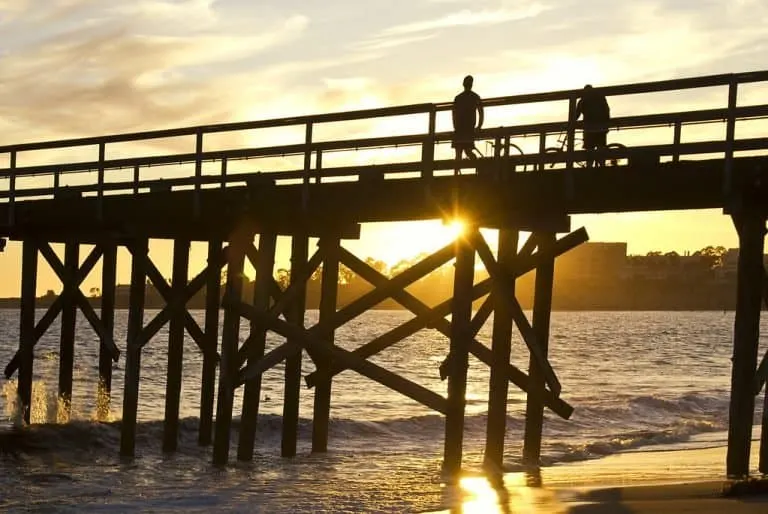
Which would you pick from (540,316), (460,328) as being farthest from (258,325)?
(540,316)

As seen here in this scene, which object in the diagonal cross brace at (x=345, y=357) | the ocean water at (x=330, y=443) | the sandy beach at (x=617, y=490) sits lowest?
the ocean water at (x=330, y=443)

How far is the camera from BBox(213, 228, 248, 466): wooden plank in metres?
18.9

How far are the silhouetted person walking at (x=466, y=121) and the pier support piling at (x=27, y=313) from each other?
10185mm

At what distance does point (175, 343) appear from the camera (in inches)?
842

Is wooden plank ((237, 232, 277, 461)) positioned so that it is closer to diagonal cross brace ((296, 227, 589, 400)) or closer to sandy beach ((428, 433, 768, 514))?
diagonal cross brace ((296, 227, 589, 400))

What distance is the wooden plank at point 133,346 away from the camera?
2097 centimetres

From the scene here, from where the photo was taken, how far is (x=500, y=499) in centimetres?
1473

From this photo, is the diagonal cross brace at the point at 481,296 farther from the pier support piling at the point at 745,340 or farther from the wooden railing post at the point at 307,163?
the pier support piling at the point at 745,340

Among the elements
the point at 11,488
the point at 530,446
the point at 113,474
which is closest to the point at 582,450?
the point at 530,446

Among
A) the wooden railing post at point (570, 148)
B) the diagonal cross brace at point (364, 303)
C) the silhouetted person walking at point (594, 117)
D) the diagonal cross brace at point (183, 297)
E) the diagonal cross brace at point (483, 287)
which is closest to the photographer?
the silhouetted person walking at point (594, 117)

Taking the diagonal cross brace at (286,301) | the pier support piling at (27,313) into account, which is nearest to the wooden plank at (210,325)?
the diagonal cross brace at (286,301)

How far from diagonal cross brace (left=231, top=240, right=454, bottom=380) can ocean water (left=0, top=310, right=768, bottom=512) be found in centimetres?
157

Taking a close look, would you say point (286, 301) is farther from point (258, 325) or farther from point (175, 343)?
point (175, 343)

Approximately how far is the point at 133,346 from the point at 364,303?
493cm
